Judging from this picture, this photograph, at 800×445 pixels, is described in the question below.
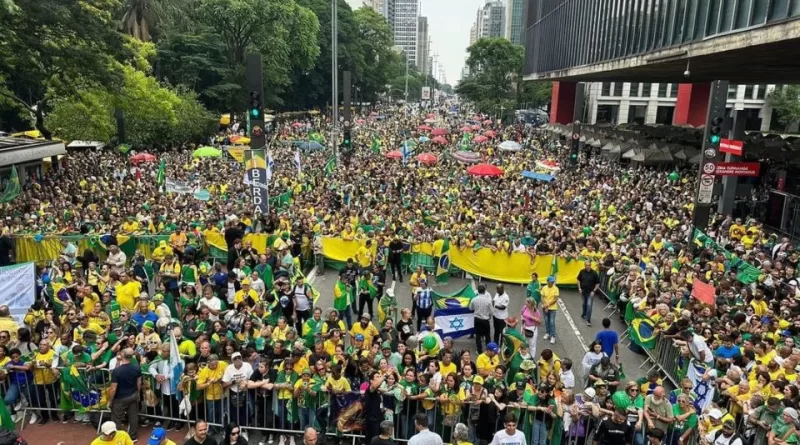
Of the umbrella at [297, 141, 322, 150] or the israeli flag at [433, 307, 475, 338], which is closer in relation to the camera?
the israeli flag at [433, 307, 475, 338]

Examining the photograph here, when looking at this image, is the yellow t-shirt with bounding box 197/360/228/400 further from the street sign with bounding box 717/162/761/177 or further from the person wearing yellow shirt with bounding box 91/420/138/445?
the street sign with bounding box 717/162/761/177

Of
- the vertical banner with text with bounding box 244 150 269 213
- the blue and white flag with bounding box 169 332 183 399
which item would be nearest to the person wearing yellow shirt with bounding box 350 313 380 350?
the blue and white flag with bounding box 169 332 183 399

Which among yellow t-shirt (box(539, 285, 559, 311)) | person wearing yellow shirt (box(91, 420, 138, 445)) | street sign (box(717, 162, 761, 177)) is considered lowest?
yellow t-shirt (box(539, 285, 559, 311))

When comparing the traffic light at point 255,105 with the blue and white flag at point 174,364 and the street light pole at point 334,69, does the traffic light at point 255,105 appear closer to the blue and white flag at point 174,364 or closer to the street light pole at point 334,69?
the blue and white flag at point 174,364

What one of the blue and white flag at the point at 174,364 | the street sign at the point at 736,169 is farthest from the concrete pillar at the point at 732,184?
the blue and white flag at the point at 174,364

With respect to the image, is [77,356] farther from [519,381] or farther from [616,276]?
[616,276]

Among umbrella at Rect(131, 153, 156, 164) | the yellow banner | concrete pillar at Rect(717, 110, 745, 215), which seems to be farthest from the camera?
umbrella at Rect(131, 153, 156, 164)

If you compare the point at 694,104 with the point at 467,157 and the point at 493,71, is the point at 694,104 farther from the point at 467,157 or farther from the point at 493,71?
the point at 493,71
